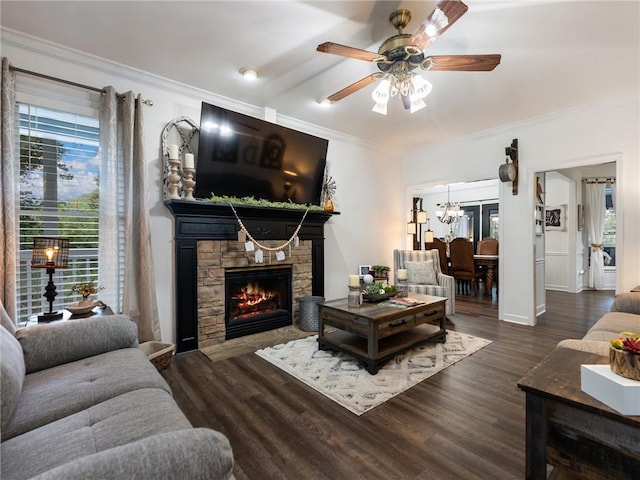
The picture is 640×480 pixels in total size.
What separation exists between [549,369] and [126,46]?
11.7 feet

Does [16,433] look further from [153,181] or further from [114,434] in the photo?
[153,181]

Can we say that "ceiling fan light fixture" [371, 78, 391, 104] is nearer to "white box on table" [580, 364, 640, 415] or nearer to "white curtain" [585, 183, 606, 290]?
"white box on table" [580, 364, 640, 415]

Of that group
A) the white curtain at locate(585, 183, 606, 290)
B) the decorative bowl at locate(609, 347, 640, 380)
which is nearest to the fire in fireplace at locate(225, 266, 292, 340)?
the decorative bowl at locate(609, 347, 640, 380)

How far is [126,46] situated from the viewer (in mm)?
2449

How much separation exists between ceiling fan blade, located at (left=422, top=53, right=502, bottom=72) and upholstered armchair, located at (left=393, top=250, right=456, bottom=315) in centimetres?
283

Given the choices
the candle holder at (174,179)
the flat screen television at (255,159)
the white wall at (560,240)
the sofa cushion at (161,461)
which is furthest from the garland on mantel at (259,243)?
the white wall at (560,240)

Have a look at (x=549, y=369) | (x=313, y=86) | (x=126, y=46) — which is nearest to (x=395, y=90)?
(x=313, y=86)

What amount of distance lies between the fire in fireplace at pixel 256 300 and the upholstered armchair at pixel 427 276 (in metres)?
1.67

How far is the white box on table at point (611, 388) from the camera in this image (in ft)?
3.09

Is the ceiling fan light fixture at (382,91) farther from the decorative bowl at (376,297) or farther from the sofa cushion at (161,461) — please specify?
the sofa cushion at (161,461)

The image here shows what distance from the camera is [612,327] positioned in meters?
2.15

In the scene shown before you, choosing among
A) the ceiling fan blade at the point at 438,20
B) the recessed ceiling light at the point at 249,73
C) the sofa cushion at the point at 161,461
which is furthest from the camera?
the recessed ceiling light at the point at 249,73

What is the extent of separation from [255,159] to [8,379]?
2.72 metres

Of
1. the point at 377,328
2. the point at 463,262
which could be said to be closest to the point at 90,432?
the point at 377,328
